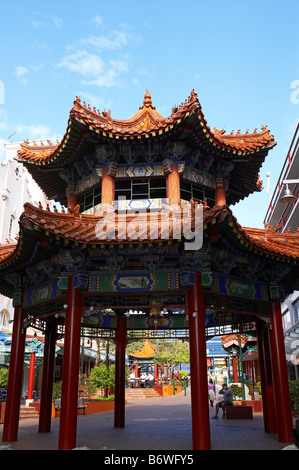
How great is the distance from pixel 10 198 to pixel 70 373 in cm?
2931

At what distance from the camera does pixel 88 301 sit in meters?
14.2

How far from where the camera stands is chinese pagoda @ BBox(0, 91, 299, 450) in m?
11.5

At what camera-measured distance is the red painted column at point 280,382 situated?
1261cm

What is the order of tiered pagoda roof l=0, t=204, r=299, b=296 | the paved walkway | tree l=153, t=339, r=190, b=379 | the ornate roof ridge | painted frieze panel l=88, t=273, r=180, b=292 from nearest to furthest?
tiered pagoda roof l=0, t=204, r=299, b=296 < painted frieze panel l=88, t=273, r=180, b=292 < the paved walkway < the ornate roof ridge < tree l=153, t=339, r=190, b=379

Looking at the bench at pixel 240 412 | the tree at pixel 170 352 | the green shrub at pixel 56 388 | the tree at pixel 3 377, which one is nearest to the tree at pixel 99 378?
the green shrub at pixel 56 388

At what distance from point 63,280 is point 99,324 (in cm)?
566

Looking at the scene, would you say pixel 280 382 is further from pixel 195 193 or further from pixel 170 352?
pixel 170 352

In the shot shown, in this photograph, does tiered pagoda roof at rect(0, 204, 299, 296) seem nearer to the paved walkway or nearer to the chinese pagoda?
the chinese pagoda

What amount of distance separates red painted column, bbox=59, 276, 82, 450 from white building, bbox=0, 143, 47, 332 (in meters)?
23.0

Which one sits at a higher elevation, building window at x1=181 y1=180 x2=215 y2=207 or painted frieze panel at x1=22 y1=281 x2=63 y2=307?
building window at x1=181 y1=180 x2=215 y2=207

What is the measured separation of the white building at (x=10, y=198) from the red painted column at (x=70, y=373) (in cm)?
2300

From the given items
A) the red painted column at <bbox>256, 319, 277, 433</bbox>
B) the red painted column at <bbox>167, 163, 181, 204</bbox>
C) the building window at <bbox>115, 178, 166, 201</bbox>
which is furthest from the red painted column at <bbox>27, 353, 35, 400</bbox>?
the red painted column at <bbox>167, 163, 181, 204</bbox>

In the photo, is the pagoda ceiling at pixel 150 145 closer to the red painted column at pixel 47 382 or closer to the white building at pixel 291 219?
the red painted column at pixel 47 382

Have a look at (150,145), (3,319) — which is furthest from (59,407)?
(150,145)
